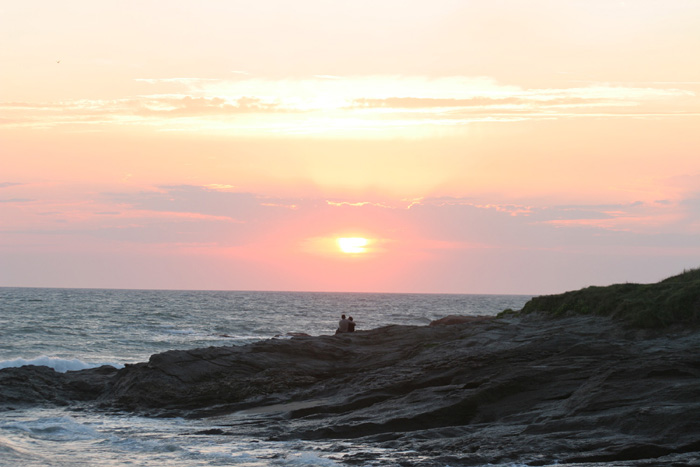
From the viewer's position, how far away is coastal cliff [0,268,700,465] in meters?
11.5

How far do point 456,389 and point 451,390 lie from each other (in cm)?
12

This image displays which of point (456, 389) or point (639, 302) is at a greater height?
point (639, 302)

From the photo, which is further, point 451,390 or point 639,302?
point 639,302

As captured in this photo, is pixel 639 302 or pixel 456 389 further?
pixel 639 302

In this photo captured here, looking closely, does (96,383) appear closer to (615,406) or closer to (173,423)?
(173,423)

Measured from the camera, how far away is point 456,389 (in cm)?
1585

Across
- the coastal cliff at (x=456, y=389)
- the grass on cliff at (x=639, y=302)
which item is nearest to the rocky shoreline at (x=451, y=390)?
the coastal cliff at (x=456, y=389)

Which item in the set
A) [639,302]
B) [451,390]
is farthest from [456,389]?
[639,302]

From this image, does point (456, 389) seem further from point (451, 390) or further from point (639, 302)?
point (639, 302)

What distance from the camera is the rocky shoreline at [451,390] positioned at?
11.5 m

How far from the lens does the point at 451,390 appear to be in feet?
52.1

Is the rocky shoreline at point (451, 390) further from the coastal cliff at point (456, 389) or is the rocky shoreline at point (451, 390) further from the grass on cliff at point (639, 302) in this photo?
the grass on cliff at point (639, 302)

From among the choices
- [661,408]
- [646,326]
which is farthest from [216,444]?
[646,326]

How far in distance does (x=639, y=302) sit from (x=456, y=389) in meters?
9.40
